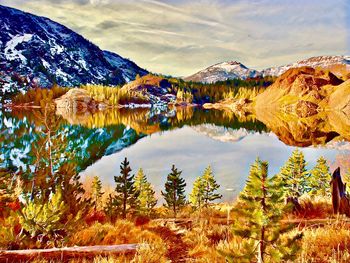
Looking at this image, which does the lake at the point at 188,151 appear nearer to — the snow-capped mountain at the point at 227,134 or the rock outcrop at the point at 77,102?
the snow-capped mountain at the point at 227,134

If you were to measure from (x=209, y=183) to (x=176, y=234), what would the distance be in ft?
41.3

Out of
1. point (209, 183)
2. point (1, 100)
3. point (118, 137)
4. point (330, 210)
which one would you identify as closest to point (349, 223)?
point (330, 210)

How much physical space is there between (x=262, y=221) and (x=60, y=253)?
13.8ft

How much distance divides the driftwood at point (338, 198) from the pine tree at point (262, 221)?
20.1ft

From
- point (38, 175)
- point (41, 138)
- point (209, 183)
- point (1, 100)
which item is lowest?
point (209, 183)

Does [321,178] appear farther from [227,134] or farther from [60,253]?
[227,134]

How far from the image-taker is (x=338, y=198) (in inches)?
428

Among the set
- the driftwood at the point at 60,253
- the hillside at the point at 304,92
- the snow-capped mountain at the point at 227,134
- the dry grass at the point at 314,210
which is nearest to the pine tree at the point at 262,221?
the driftwood at the point at 60,253

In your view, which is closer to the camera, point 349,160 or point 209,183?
point 209,183

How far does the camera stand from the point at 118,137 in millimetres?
65125

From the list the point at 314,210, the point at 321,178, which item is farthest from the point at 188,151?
the point at 314,210

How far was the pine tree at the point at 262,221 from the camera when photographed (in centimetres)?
532

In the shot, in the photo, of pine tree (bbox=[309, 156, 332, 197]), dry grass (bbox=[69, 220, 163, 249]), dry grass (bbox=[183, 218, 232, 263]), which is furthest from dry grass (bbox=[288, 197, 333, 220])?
pine tree (bbox=[309, 156, 332, 197])

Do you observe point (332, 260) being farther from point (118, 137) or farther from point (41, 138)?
point (118, 137)
